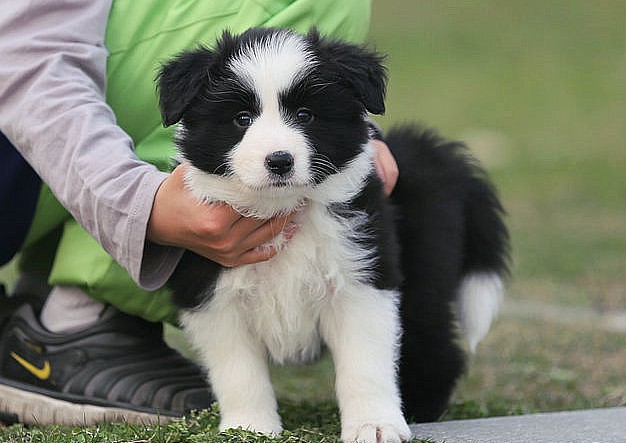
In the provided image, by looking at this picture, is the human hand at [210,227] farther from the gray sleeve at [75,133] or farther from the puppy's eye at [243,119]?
the puppy's eye at [243,119]

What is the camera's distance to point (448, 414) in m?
3.93

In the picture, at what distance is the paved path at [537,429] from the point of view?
3.20 metres

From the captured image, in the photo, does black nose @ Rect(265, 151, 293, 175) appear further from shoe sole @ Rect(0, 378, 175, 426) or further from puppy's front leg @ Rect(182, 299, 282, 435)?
shoe sole @ Rect(0, 378, 175, 426)

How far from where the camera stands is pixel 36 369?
3951 mm

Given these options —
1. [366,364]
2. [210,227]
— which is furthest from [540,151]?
[210,227]

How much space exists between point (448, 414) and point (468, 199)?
0.76m

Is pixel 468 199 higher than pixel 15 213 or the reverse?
higher

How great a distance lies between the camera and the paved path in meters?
3.20

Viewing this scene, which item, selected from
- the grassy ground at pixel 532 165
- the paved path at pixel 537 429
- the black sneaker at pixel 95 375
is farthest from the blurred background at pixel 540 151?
the black sneaker at pixel 95 375

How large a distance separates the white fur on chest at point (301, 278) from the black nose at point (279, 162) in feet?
1.21

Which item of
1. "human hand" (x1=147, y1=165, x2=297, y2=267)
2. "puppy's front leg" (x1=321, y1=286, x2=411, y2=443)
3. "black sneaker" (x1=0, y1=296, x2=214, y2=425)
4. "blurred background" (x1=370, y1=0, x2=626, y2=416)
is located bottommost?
"blurred background" (x1=370, y1=0, x2=626, y2=416)

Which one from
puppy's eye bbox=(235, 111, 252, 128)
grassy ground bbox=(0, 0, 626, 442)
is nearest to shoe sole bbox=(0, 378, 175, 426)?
grassy ground bbox=(0, 0, 626, 442)

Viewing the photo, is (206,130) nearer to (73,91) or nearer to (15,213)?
(73,91)

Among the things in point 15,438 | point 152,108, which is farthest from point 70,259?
point 15,438
